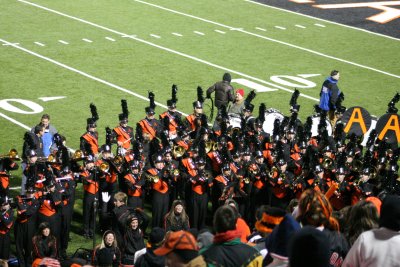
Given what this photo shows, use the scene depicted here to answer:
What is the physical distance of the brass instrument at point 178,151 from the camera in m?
12.6

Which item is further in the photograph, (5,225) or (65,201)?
(65,201)

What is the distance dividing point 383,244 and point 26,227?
21.1 feet

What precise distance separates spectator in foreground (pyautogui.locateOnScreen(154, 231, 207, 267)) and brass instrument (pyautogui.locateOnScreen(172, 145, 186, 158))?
738 centimetres

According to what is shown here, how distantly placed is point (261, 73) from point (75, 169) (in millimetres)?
9744

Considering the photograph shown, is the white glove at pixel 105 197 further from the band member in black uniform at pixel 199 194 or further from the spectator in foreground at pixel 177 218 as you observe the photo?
the spectator in foreground at pixel 177 218

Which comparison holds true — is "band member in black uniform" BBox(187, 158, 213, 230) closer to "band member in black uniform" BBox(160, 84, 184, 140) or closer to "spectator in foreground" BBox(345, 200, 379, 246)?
"band member in black uniform" BBox(160, 84, 184, 140)

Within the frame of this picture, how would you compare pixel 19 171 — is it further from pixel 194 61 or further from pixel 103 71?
pixel 194 61

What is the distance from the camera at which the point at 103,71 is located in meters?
20.8

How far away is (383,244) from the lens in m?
5.35

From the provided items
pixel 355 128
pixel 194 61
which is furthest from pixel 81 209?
pixel 194 61

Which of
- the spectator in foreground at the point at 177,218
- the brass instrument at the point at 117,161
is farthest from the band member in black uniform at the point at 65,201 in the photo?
the spectator in foreground at the point at 177,218

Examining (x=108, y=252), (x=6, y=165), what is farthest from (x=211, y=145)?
(x=108, y=252)

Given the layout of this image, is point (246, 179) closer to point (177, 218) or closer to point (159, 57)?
point (177, 218)

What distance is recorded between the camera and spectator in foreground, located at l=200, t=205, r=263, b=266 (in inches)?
220
